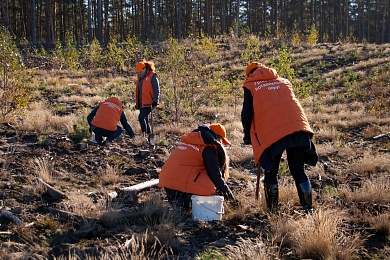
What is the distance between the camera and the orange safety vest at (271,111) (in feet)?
13.6

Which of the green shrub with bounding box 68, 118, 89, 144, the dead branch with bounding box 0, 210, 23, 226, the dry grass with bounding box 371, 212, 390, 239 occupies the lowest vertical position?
the dry grass with bounding box 371, 212, 390, 239

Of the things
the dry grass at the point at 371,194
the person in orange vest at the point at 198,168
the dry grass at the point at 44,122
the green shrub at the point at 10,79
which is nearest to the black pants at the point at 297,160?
the person in orange vest at the point at 198,168

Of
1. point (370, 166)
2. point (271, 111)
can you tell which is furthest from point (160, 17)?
point (271, 111)

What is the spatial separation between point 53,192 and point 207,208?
194 centimetres

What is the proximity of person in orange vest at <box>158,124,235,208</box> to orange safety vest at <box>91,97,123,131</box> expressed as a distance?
356 cm

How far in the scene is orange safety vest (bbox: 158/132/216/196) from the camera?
4.75 m

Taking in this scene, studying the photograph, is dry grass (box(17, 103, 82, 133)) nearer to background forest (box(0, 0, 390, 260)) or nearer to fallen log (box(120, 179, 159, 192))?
background forest (box(0, 0, 390, 260))

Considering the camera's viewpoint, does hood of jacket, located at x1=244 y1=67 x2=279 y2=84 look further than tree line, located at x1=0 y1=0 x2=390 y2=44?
No

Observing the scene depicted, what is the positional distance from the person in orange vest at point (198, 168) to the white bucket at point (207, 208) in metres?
0.31

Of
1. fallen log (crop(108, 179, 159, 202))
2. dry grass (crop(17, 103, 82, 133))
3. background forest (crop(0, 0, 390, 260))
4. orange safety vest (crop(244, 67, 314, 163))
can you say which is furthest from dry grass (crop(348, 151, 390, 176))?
dry grass (crop(17, 103, 82, 133))

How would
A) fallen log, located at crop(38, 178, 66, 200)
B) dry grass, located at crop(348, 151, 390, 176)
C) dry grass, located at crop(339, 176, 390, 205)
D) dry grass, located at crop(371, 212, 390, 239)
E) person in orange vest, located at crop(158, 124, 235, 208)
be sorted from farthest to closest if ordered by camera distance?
dry grass, located at crop(348, 151, 390, 176)
fallen log, located at crop(38, 178, 66, 200)
dry grass, located at crop(339, 176, 390, 205)
person in orange vest, located at crop(158, 124, 235, 208)
dry grass, located at crop(371, 212, 390, 239)

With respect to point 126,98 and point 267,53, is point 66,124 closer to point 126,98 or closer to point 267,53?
point 126,98

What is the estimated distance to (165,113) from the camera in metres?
13.3

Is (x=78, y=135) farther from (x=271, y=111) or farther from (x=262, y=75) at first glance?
(x=271, y=111)
